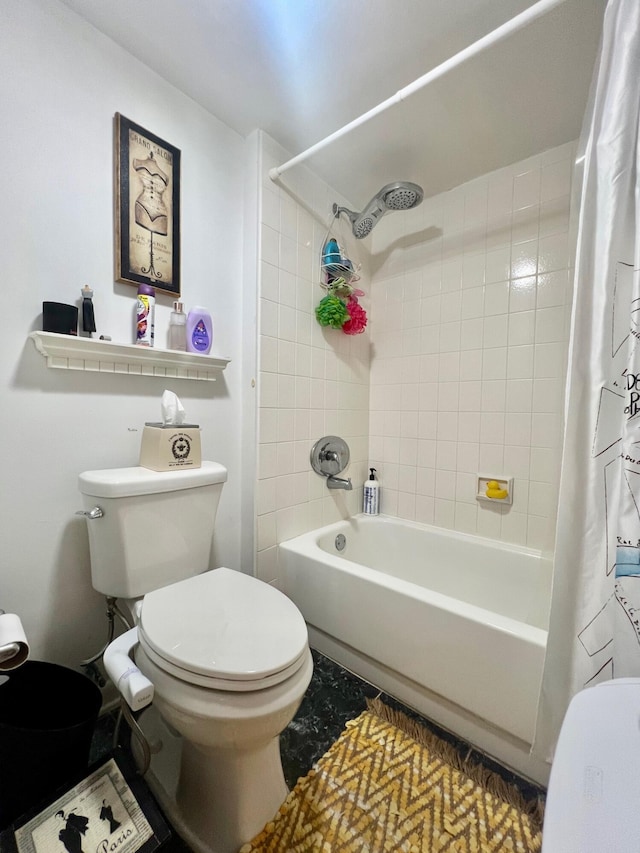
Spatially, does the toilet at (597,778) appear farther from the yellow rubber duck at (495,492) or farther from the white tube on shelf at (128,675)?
the yellow rubber duck at (495,492)

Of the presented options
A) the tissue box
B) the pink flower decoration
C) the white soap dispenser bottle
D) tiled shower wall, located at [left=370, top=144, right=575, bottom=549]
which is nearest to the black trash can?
the tissue box

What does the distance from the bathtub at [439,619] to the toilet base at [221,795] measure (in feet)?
1.49

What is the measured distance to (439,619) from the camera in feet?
3.43

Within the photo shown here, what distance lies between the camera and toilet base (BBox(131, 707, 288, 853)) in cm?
81

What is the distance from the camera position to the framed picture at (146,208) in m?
1.09

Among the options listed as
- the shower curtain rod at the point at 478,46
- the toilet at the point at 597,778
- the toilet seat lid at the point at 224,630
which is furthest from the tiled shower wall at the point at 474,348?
the toilet seat lid at the point at 224,630

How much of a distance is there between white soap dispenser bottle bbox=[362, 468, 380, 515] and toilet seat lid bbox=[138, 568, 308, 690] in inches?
38.6

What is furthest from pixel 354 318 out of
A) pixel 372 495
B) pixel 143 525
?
pixel 143 525

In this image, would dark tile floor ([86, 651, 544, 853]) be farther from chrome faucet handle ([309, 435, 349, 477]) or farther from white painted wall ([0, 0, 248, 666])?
chrome faucet handle ([309, 435, 349, 477])

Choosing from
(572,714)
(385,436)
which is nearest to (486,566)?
(385,436)

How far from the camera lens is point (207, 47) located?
108cm

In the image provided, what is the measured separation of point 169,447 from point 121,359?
0.31m

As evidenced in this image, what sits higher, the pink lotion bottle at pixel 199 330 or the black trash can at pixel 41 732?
the pink lotion bottle at pixel 199 330

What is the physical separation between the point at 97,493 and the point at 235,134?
1.44 metres
